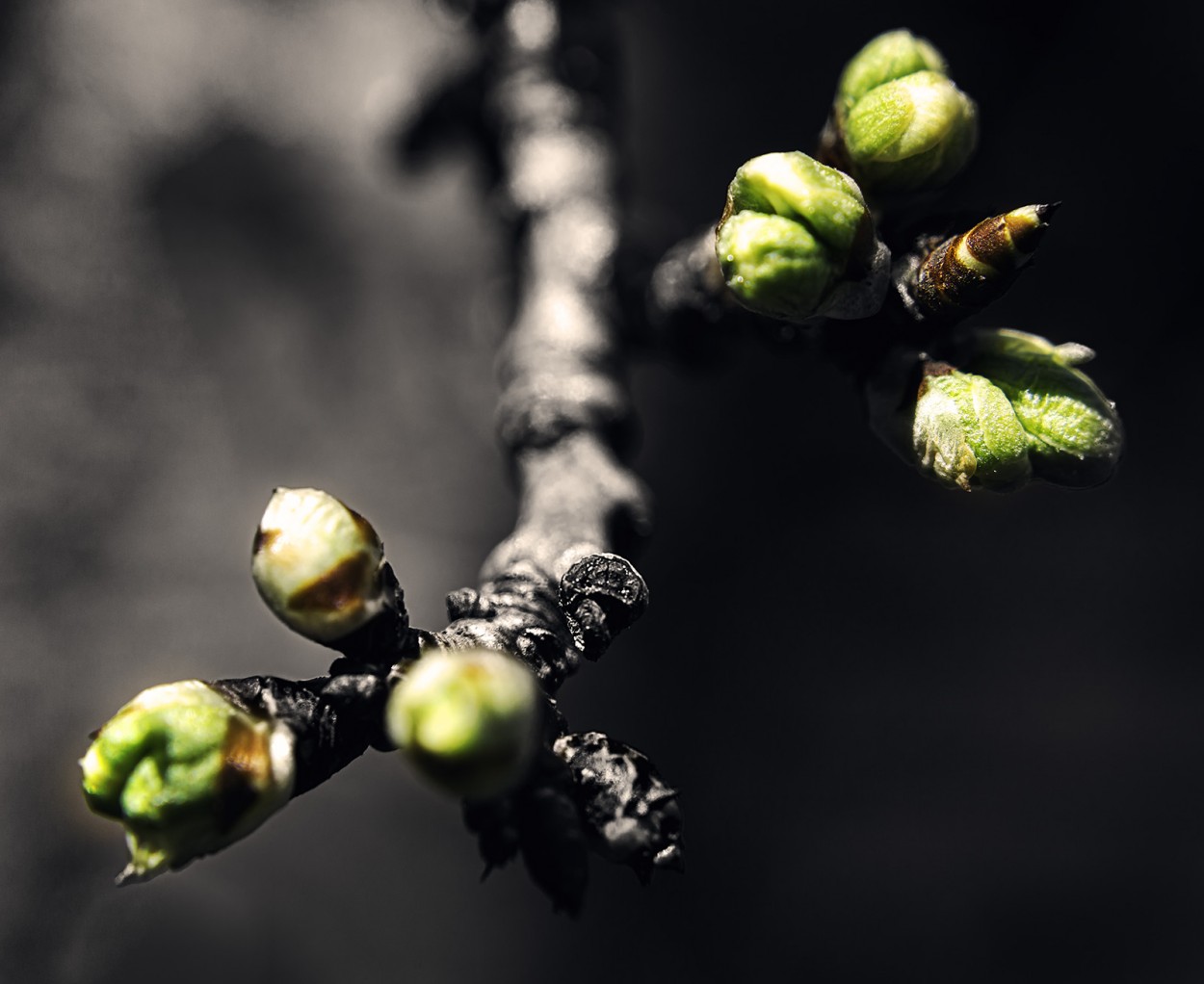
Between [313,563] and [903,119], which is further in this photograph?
[903,119]

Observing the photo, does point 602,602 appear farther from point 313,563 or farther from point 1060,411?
point 1060,411

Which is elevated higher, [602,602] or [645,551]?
[645,551]

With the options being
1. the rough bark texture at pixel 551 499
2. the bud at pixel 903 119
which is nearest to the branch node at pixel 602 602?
the rough bark texture at pixel 551 499

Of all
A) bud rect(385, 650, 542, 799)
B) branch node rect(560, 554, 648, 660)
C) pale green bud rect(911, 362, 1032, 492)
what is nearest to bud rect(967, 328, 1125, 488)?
pale green bud rect(911, 362, 1032, 492)

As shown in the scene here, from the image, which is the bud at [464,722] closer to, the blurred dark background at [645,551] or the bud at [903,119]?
the bud at [903,119]

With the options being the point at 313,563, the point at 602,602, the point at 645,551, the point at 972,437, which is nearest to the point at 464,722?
the point at 313,563

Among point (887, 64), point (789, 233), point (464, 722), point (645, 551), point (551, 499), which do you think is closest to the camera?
point (464, 722)
